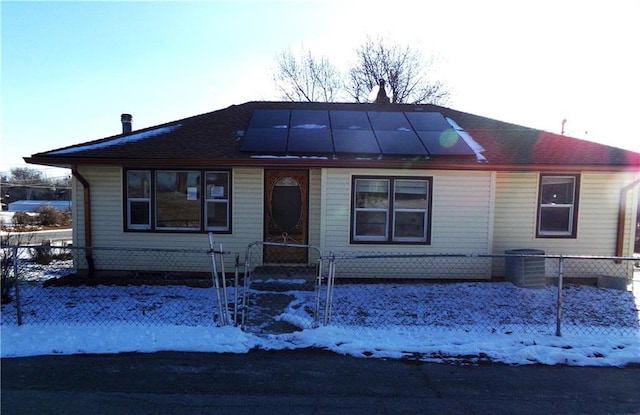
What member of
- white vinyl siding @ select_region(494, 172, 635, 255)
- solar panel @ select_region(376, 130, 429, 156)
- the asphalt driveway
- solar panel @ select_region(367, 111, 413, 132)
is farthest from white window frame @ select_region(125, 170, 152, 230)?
white vinyl siding @ select_region(494, 172, 635, 255)

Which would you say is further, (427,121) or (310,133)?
(427,121)

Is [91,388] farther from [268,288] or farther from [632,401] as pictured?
[632,401]

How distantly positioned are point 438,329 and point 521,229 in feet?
16.5

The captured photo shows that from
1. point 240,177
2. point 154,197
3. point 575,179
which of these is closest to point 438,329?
point 240,177

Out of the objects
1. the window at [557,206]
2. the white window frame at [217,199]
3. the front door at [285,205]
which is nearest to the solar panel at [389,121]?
the front door at [285,205]

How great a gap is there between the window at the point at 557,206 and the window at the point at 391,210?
290cm

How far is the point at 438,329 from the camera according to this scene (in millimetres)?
5621

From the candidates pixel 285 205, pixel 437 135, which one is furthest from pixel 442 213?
pixel 285 205

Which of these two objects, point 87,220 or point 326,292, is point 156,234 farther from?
point 326,292

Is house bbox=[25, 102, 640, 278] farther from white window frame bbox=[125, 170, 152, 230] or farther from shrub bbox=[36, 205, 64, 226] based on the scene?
shrub bbox=[36, 205, 64, 226]

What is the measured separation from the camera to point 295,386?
3871 mm

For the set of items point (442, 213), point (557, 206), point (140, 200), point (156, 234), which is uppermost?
point (557, 206)

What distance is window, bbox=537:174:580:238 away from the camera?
927 cm

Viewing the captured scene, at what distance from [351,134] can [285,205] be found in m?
2.57
